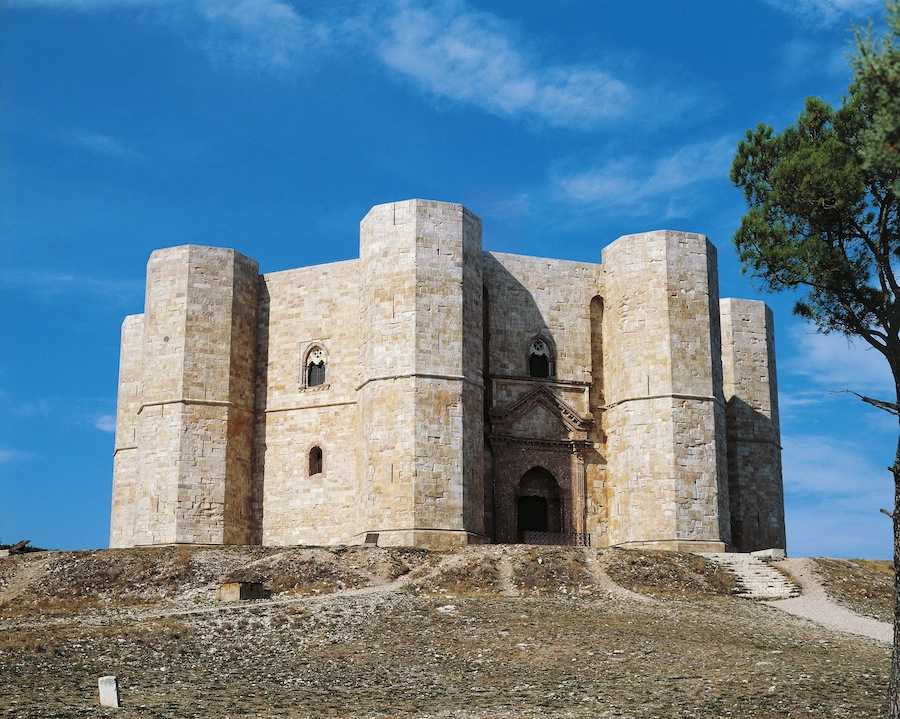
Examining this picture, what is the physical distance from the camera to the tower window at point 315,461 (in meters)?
33.9

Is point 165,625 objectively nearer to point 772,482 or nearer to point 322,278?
point 322,278

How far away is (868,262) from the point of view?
19.4m

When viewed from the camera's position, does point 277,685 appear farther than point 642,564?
No

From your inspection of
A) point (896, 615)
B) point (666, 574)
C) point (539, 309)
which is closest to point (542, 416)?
point (539, 309)

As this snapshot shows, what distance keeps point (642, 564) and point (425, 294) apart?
8.82m

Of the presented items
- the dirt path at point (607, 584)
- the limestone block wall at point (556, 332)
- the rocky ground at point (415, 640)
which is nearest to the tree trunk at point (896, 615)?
the rocky ground at point (415, 640)

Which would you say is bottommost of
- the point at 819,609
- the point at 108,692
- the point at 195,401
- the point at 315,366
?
the point at 108,692

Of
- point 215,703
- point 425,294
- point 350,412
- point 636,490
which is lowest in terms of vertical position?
point 215,703

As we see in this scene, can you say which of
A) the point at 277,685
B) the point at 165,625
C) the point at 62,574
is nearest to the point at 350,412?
the point at 62,574

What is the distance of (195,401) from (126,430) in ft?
22.5

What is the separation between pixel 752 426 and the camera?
125ft

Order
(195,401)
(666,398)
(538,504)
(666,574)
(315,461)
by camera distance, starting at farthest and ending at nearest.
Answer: (538,504) → (315,461) → (195,401) → (666,398) → (666,574)

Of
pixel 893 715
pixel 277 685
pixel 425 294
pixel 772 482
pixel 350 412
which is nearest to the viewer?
pixel 893 715

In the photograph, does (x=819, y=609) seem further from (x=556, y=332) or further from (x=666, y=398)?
(x=556, y=332)
